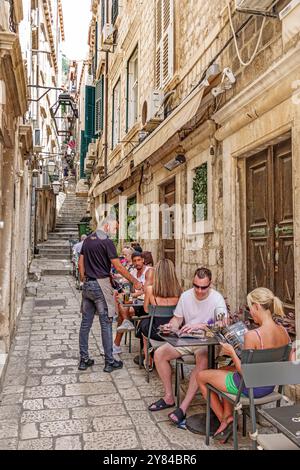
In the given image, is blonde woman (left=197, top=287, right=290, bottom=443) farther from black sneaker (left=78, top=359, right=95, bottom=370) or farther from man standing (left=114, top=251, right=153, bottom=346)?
man standing (left=114, top=251, right=153, bottom=346)

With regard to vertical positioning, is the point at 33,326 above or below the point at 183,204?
below

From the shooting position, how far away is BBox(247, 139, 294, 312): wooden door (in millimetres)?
4180

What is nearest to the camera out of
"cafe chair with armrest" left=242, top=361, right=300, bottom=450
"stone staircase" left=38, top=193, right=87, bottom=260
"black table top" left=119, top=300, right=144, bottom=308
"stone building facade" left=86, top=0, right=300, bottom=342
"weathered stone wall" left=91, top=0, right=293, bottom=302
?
"cafe chair with armrest" left=242, top=361, right=300, bottom=450

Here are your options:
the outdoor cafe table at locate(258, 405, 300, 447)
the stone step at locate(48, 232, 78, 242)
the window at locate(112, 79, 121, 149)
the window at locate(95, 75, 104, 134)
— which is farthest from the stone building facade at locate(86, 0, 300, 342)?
the stone step at locate(48, 232, 78, 242)

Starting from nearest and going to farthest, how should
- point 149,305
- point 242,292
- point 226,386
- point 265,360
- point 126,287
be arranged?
1. point 265,360
2. point 226,386
3. point 149,305
4. point 242,292
5. point 126,287

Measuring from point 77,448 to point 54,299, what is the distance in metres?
7.46

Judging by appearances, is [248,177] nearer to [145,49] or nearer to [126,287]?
[126,287]

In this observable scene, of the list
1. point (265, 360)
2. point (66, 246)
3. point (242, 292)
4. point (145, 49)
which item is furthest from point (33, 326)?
point (66, 246)

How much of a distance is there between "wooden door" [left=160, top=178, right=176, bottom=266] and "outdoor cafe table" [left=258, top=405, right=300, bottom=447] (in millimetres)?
5790

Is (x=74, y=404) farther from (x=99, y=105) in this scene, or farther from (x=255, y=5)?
(x=99, y=105)

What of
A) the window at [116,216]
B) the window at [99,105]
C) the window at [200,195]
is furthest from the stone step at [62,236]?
the window at [200,195]

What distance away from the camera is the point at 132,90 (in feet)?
38.6

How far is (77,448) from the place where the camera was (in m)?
2.97

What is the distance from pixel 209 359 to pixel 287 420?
5.16ft
